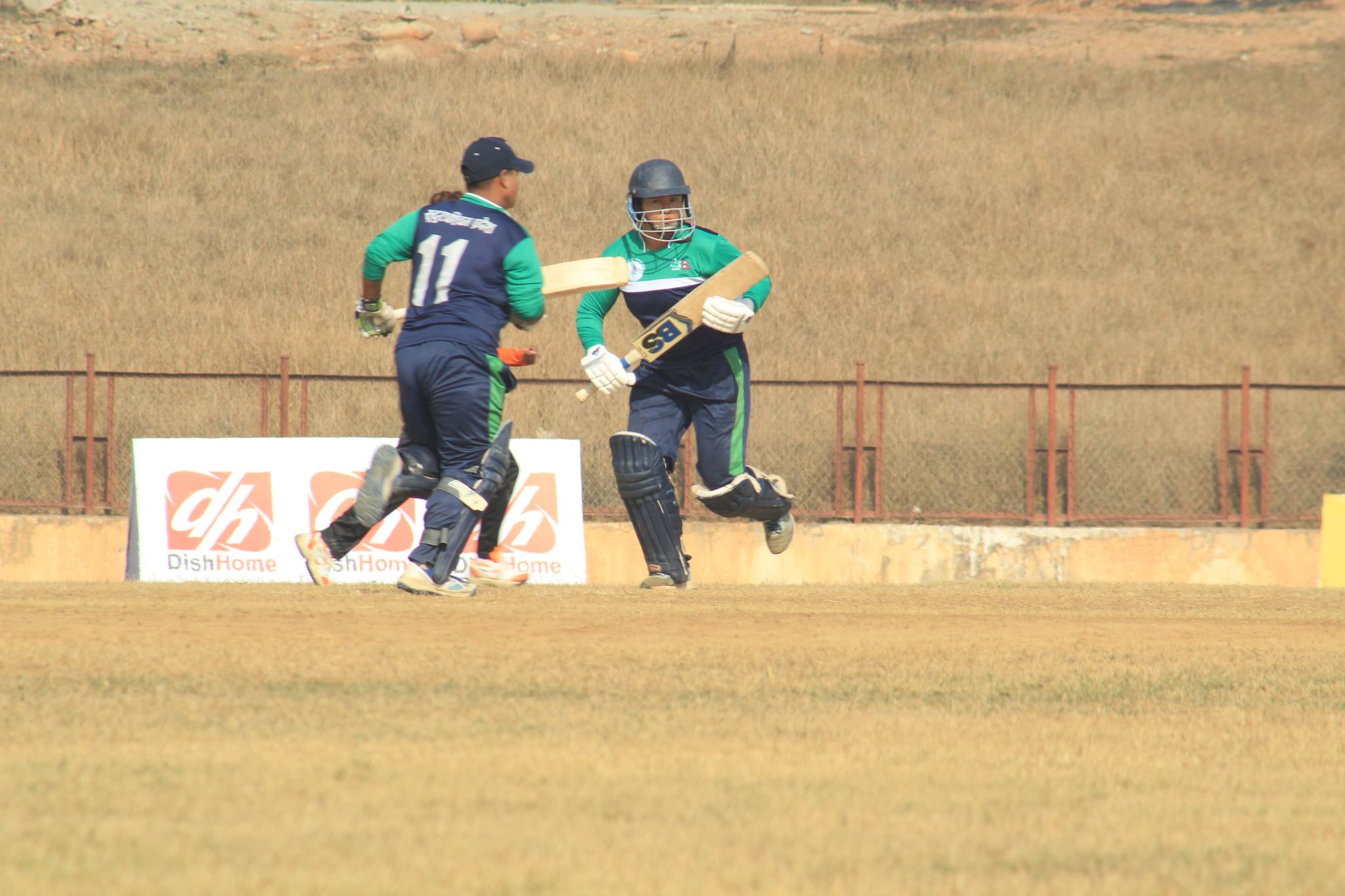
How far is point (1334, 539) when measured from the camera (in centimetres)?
1389

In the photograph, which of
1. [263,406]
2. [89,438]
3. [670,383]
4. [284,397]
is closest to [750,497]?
[670,383]

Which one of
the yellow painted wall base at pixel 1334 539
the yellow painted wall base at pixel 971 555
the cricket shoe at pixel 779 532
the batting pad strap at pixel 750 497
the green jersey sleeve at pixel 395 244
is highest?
the green jersey sleeve at pixel 395 244

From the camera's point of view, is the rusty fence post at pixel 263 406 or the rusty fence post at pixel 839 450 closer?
the rusty fence post at pixel 263 406

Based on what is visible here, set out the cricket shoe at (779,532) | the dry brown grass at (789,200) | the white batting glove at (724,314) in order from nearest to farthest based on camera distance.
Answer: the white batting glove at (724,314) < the cricket shoe at (779,532) < the dry brown grass at (789,200)

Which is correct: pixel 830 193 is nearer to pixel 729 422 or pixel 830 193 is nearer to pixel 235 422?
pixel 235 422

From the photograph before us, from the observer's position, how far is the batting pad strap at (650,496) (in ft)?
24.8

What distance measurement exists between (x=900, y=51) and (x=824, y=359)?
1566cm

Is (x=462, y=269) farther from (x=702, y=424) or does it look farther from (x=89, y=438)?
(x=89, y=438)

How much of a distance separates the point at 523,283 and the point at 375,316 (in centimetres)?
79

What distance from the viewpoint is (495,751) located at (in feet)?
13.3

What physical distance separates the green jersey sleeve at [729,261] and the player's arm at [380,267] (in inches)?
60.4

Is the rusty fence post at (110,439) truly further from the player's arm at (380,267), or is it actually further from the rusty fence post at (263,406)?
the player's arm at (380,267)

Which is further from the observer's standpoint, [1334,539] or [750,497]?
[1334,539]

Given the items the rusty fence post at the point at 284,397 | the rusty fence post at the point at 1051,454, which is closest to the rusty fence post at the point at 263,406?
the rusty fence post at the point at 284,397
